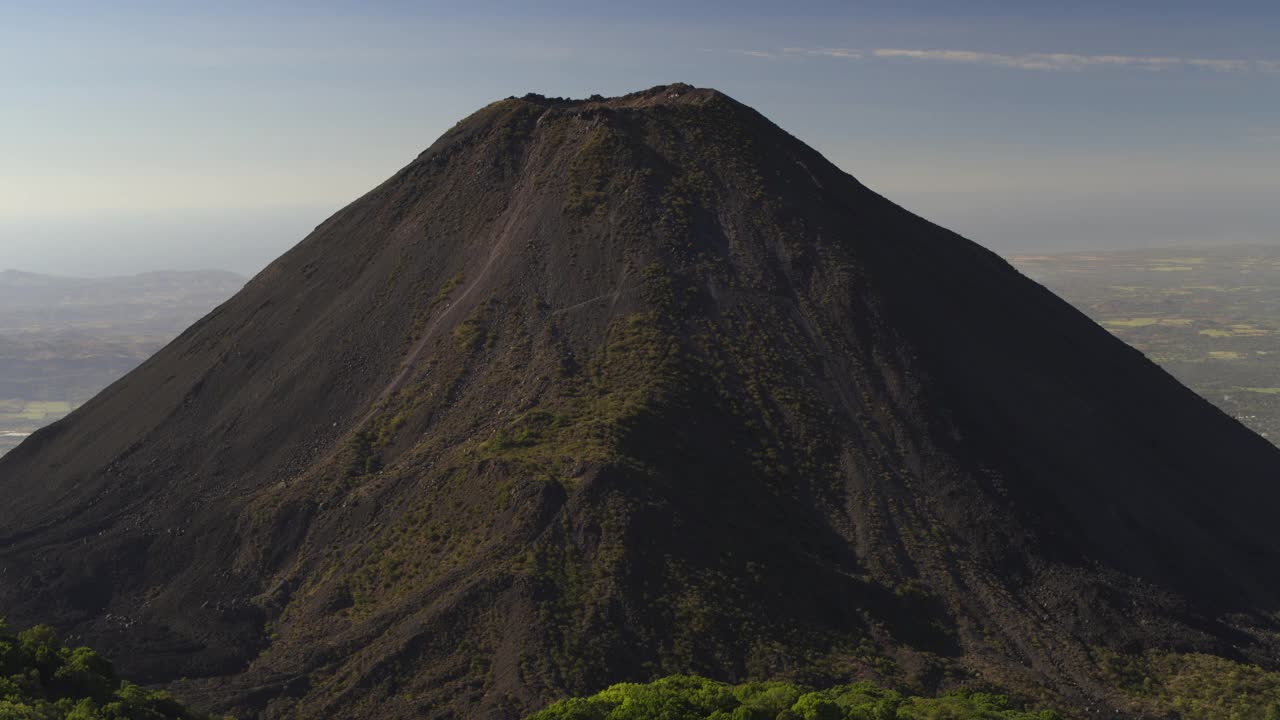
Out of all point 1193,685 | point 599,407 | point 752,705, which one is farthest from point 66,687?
point 1193,685

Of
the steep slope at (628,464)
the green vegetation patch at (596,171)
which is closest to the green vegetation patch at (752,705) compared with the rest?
the steep slope at (628,464)

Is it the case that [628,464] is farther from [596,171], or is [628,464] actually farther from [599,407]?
[596,171]

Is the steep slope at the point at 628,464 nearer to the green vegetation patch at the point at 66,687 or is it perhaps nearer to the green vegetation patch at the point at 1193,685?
the green vegetation patch at the point at 1193,685

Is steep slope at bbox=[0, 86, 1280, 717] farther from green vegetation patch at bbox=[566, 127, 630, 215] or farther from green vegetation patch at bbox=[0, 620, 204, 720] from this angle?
green vegetation patch at bbox=[0, 620, 204, 720]

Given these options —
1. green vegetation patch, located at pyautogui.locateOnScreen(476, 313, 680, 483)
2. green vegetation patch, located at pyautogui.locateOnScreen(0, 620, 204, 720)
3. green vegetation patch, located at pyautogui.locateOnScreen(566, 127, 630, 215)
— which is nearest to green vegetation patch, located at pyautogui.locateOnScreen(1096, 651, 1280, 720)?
green vegetation patch, located at pyautogui.locateOnScreen(476, 313, 680, 483)

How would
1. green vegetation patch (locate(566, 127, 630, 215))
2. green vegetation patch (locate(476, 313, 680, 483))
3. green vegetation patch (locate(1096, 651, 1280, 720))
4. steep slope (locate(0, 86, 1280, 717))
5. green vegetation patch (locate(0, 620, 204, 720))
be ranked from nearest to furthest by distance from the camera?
green vegetation patch (locate(0, 620, 204, 720))
green vegetation patch (locate(1096, 651, 1280, 720))
steep slope (locate(0, 86, 1280, 717))
green vegetation patch (locate(476, 313, 680, 483))
green vegetation patch (locate(566, 127, 630, 215))

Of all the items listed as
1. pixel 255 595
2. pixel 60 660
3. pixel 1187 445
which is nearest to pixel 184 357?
pixel 255 595
